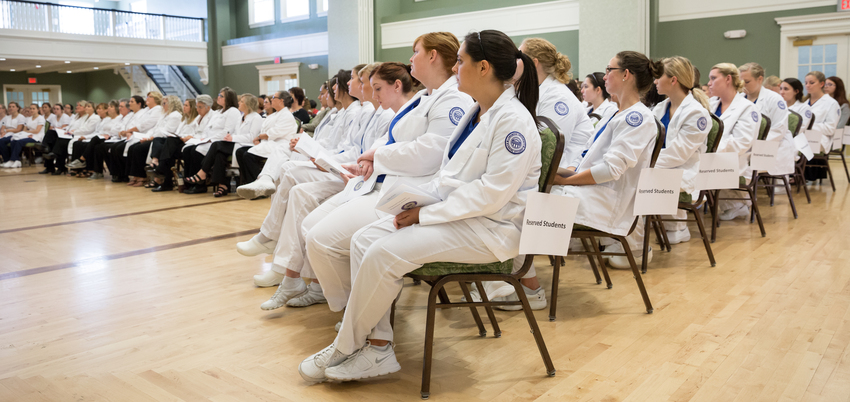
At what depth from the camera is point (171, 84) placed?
61.7 ft

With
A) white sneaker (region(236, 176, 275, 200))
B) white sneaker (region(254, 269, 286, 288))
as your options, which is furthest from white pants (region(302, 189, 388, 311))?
white sneaker (region(236, 176, 275, 200))

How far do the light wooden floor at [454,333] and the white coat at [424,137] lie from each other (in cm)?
73

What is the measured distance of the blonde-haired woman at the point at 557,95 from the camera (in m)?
3.34

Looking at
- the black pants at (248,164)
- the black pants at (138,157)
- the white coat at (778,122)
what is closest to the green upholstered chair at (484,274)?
the white coat at (778,122)

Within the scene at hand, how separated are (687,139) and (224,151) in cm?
573

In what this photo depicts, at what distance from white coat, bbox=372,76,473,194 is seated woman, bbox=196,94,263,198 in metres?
5.41

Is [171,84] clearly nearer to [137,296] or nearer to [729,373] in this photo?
[137,296]

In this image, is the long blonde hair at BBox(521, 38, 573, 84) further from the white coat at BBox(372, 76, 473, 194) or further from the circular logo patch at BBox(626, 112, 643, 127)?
the white coat at BBox(372, 76, 473, 194)

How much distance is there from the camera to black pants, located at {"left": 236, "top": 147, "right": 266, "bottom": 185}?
7.57m

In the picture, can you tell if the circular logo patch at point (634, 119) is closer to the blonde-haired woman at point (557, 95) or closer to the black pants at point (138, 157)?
the blonde-haired woman at point (557, 95)

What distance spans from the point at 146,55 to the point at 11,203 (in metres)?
10.4

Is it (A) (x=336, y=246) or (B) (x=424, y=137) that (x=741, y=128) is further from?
(A) (x=336, y=246)

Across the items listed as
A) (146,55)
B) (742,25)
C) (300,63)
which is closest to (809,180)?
(742,25)

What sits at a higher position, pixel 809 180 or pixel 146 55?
pixel 146 55
